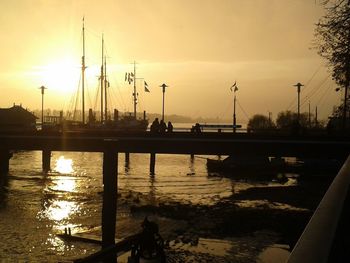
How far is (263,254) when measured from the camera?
19562 mm

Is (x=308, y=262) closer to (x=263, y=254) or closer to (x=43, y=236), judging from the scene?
(x=263, y=254)

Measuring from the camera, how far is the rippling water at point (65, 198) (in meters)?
20.6

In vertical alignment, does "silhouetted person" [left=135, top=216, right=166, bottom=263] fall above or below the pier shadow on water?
above

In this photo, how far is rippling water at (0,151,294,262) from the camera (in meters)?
20.6

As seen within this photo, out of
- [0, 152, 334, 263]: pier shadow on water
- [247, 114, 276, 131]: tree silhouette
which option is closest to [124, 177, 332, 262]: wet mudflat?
[0, 152, 334, 263]: pier shadow on water

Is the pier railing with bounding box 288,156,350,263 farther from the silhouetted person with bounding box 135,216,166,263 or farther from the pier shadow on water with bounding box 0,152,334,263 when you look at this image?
the pier shadow on water with bounding box 0,152,334,263

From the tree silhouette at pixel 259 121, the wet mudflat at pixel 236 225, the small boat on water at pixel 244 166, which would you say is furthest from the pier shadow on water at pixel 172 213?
the tree silhouette at pixel 259 121

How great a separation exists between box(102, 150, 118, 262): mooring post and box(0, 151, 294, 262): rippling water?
56.4 inches

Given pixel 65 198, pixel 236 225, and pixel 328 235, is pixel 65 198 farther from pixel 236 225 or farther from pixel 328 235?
pixel 328 235

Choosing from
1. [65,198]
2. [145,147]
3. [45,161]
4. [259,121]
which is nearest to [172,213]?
[145,147]

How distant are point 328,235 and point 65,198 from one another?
34.7 m

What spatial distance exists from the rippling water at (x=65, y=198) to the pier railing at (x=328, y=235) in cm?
1704

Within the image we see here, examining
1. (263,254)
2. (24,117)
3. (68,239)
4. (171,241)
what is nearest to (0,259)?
(68,239)

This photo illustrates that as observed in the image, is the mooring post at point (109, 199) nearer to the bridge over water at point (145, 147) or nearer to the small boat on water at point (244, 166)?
the bridge over water at point (145, 147)
